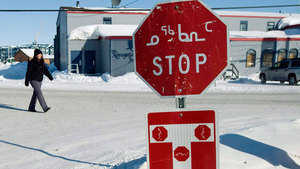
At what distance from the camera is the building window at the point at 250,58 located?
27.8 m

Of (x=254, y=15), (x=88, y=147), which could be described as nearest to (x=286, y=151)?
(x=88, y=147)

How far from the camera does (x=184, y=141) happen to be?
2.10m

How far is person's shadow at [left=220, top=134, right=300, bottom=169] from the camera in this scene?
3.54 m

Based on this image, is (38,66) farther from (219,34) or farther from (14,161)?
(219,34)

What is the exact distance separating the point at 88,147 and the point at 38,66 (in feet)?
14.5

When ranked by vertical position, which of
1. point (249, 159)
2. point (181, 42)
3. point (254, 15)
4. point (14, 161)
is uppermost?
point (254, 15)

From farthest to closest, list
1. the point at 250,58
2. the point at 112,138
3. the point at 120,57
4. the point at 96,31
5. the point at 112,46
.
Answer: the point at 250,58, the point at 96,31, the point at 120,57, the point at 112,46, the point at 112,138

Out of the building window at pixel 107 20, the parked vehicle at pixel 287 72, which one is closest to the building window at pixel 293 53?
the parked vehicle at pixel 287 72

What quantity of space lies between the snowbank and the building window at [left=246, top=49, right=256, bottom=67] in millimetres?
11378

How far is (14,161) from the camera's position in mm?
4902

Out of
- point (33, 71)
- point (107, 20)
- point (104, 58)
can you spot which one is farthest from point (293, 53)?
point (33, 71)

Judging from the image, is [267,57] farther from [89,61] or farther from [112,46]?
[89,61]

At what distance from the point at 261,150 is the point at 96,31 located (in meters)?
25.3

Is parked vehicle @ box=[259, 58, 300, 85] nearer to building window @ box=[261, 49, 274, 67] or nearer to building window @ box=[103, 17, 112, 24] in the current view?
building window @ box=[261, 49, 274, 67]
